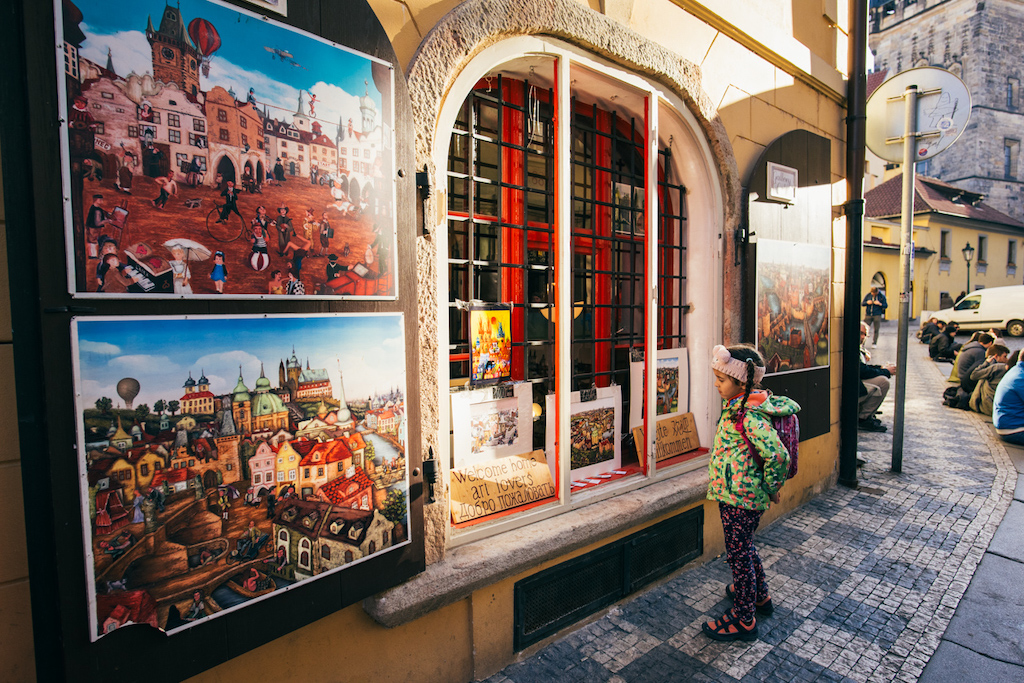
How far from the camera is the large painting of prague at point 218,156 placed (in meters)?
1.42

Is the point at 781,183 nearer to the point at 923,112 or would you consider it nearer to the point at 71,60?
the point at 923,112

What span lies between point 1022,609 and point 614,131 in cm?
401

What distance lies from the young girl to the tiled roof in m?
30.4

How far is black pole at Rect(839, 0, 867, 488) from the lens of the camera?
4.99 metres

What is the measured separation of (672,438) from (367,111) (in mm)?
3057

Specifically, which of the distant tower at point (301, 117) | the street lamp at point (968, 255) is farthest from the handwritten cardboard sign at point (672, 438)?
the street lamp at point (968, 255)

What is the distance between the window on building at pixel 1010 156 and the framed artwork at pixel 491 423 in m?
51.2

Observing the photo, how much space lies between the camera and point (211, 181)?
64.2 inches

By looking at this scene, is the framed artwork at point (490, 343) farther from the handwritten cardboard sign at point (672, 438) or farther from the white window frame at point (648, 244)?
the handwritten cardboard sign at point (672, 438)

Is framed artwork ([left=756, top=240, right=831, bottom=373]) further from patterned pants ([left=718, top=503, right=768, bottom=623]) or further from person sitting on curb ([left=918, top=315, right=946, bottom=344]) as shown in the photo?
person sitting on curb ([left=918, top=315, right=946, bottom=344])

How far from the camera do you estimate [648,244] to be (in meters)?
3.46

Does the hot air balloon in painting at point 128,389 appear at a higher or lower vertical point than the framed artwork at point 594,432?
higher

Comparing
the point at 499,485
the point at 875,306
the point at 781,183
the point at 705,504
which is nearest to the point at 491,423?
the point at 499,485

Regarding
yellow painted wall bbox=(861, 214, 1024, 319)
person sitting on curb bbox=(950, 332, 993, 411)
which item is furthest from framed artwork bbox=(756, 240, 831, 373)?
yellow painted wall bbox=(861, 214, 1024, 319)
